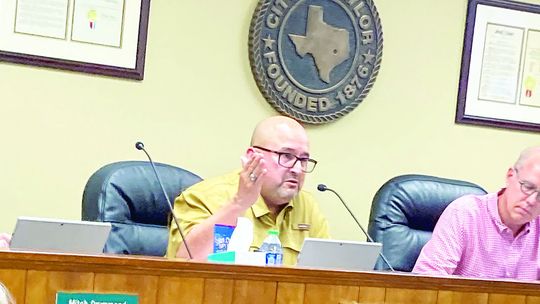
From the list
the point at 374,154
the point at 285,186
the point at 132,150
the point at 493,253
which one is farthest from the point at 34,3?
the point at 493,253

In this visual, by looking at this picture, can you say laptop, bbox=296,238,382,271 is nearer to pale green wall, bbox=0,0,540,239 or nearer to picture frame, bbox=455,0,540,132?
pale green wall, bbox=0,0,540,239

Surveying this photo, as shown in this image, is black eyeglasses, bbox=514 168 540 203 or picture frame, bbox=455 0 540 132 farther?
picture frame, bbox=455 0 540 132

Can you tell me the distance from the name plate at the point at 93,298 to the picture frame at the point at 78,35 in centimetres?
157

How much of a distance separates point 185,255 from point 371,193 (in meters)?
1.40

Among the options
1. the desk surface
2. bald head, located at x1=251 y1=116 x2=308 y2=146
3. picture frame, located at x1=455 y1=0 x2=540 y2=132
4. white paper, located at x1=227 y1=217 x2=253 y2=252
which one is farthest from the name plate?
picture frame, located at x1=455 y1=0 x2=540 y2=132

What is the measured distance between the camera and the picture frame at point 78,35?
122 inches

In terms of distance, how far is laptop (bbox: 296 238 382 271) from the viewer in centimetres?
215

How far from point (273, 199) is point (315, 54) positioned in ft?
3.42

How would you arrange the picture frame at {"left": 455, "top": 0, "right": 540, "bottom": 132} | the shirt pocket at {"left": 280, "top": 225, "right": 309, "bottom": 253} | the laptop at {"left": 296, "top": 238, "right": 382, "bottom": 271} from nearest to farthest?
Answer: 1. the laptop at {"left": 296, "top": 238, "right": 382, "bottom": 271}
2. the shirt pocket at {"left": 280, "top": 225, "right": 309, "bottom": 253}
3. the picture frame at {"left": 455, "top": 0, "right": 540, "bottom": 132}

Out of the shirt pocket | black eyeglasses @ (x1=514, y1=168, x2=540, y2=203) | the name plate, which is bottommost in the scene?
the name plate

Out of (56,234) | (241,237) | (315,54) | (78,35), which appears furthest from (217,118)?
(56,234)

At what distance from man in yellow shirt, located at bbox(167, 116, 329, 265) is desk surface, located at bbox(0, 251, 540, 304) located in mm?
556

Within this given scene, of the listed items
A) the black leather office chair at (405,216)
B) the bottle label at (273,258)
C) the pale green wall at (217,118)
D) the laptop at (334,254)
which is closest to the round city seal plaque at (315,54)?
the pale green wall at (217,118)

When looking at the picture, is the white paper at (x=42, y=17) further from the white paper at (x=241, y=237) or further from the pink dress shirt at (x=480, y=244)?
the pink dress shirt at (x=480, y=244)
